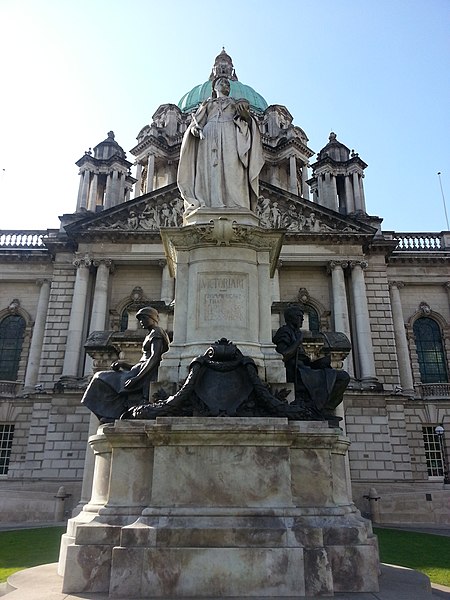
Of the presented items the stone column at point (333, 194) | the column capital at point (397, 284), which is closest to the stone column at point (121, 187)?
the stone column at point (333, 194)

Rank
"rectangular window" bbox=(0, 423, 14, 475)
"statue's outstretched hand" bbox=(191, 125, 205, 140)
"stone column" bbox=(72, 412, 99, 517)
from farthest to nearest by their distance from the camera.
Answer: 1. "rectangular window" bbox=(0, 423, 14, 475)
2. "stone column" bbox=(72, 412, 99, 517)
3. "statue's outstretched hand" bbox=(191, 125, 205, 140)

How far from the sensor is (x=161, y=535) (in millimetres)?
5492

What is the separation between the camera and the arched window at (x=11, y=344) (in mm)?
36656

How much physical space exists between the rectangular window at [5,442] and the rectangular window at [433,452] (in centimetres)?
2760

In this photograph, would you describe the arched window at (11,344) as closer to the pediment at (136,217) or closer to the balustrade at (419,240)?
the pediment at (136,217)

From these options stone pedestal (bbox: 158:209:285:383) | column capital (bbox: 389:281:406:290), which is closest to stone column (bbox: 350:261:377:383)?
column capital (bbox: 389:281:406:290)

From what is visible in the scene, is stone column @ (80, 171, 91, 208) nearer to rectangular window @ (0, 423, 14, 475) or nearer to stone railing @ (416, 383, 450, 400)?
rectangular window @ (0, 423, 14, 475)

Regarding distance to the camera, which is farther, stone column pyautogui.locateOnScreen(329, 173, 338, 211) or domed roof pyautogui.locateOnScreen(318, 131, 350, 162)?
domed roof pyautogui.locateOnScreen(318, 131, 350, 162)

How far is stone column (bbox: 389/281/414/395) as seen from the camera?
35.8 metres

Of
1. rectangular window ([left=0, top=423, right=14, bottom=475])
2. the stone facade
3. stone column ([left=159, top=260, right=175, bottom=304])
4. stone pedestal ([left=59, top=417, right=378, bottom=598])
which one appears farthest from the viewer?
stone column ([left=159, top=260, right=175, bottom=304])

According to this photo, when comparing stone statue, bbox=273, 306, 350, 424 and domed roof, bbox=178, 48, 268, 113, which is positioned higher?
domed roof, bbox=178, 48, 268, 113

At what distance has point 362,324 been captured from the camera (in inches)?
1340

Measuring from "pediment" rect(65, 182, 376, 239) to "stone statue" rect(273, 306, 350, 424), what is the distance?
93.2 feet

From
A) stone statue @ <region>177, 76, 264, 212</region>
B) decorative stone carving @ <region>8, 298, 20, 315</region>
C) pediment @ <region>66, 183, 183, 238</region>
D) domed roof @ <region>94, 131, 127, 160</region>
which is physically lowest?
stone statue @ <region>177, 76, 264, 212</region>
